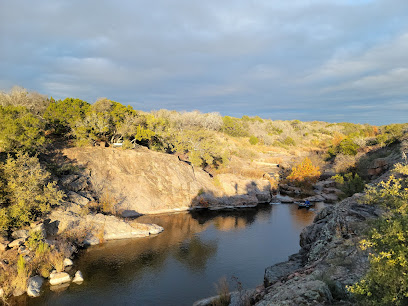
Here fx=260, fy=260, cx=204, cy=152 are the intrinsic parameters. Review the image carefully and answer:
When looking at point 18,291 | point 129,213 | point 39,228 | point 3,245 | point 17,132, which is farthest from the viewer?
point 129,213

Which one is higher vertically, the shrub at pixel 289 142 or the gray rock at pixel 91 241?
the shrub at pixel 289 142

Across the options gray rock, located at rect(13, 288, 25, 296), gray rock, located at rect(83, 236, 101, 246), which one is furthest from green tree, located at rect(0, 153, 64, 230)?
gray rock, located at rect(13, 288, 25, 296)

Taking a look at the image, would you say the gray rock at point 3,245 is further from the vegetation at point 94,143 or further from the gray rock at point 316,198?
the gray rock at point 316,198

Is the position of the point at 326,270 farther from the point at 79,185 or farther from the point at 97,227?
the point at 79,185

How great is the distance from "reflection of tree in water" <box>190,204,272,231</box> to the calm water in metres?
0.23

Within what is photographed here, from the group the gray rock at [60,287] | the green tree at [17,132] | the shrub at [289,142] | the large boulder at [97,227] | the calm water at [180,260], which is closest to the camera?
the calm water at [180,260]

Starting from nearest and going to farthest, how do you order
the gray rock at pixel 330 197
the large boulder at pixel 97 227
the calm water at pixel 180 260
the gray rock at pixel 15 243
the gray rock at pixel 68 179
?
the calm water at pixel 180 260 → the gray rock at pixel 15 243 → the large boulder at pixel 97 227 → the gray rock at pixel 68 179 → the gray rock at pixel 330 197

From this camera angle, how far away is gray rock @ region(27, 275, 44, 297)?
62.3 ft

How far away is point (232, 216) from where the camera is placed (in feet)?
131

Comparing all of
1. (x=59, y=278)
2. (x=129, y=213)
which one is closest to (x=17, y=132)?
(x=129, y=213)

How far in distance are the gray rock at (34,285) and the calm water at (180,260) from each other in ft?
1.63

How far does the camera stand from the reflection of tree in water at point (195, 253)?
24.6 metres

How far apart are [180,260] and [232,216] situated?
1600 cm

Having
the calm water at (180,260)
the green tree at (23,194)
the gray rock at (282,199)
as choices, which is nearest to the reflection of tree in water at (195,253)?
the calm water at (180,260)
